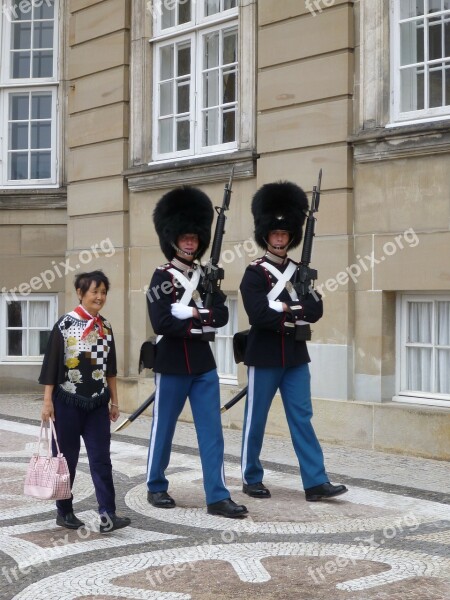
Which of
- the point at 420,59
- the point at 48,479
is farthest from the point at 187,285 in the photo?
the point at 420,59

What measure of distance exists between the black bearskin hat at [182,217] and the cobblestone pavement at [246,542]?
174 cm

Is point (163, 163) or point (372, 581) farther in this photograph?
point (163, 163)

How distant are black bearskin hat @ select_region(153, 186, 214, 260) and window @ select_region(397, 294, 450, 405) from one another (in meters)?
2.91

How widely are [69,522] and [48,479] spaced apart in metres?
0.43

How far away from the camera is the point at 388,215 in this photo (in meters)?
9.05

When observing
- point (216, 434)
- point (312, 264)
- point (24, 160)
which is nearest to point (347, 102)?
point (312, 264)

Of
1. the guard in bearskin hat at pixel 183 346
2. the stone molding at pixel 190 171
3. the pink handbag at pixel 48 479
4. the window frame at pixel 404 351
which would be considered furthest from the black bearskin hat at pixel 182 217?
the stone molding at pixel 190 171

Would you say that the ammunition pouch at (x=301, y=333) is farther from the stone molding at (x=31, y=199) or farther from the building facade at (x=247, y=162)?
the stone molding at (x=31, y=199)

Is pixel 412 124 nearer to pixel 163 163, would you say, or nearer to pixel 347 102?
pixel 347 102

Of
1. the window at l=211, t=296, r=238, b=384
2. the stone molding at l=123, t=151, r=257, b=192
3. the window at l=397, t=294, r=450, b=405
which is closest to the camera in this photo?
the window at l=397, t=294, r=450, b=405

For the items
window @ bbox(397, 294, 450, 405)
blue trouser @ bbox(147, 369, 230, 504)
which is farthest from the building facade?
blue trouser @ bbox(147, 369, 230, 504)

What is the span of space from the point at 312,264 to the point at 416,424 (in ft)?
6.31

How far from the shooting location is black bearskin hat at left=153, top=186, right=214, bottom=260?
6.71 metres

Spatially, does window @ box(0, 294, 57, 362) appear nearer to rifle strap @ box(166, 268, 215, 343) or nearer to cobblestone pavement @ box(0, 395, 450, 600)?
cobblestone pavement @ box(0, 395, 450, 600)
